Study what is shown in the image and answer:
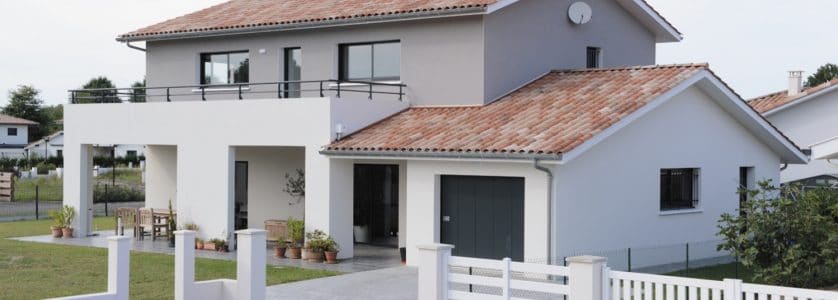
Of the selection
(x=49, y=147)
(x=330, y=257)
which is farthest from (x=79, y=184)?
(x=49, y=147)

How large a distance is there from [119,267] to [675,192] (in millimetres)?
12272

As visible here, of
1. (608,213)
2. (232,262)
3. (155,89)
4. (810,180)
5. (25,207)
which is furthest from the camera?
(25,207)

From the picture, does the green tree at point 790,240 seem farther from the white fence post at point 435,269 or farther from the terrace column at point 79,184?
the terrace column at point 79,184

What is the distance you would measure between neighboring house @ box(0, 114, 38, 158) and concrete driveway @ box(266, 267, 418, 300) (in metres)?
74.4

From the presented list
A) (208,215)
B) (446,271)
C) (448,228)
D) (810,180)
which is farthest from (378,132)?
(810,180)

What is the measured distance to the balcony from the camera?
936 inches

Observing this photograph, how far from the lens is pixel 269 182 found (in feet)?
89.5

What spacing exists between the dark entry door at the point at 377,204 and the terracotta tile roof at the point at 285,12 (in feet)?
11.9

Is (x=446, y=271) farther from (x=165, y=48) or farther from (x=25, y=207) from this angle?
(x=25, y=207)

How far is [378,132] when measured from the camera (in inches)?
867

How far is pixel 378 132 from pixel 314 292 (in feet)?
18.7

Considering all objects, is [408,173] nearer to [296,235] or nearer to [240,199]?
Result: [296,235]

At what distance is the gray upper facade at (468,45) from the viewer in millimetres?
22703

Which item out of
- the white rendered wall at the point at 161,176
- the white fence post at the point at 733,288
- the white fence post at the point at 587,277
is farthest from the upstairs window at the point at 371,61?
the white fence post at the point at 733,288
